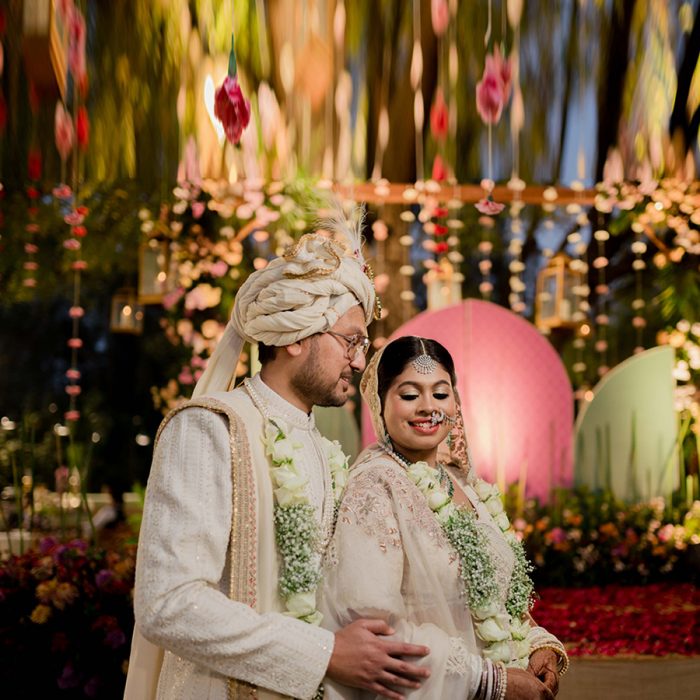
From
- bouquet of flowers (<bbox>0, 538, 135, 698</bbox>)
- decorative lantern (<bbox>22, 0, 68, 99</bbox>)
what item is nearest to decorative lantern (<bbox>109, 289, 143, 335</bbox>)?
decorative lantern (<bbox>22, 0, 68, 99</bbox>)

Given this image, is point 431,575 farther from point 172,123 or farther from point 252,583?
point 172,123

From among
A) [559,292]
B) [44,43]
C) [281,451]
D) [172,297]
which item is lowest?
[281,451]

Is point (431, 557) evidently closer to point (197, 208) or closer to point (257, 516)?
point (257, 516)

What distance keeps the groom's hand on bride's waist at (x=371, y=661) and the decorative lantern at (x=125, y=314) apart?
209 inches

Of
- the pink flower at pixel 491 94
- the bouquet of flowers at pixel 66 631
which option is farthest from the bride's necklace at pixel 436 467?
the pink flower at pixel 491 94

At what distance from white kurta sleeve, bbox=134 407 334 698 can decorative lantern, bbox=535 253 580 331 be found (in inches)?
200

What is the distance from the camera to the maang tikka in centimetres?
248

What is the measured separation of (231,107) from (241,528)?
2.18 meters

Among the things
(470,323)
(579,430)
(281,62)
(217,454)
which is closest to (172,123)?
(281,62)

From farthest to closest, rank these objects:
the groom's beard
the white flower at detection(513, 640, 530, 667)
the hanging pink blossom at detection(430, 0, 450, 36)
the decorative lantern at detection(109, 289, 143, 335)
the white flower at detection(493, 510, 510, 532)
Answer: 1. the decorative lantern at detection(109, 289, 143, 335)
2. the hanging pink blossom at detection(430, 0, 450, 36)
3. the white flower at detection(493, 510, 510, 532)
4. the white flower at detection(513, 640, 530, 667)
5. the groom's beard

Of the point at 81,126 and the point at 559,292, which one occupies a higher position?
the point at 81,126

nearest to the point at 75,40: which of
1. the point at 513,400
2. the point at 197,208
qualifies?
the point at 197,208

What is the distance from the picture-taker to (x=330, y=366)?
6.93ft

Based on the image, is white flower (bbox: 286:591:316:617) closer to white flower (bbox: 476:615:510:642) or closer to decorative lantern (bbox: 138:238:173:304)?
white flower (bbox: 476:615:510:642)
